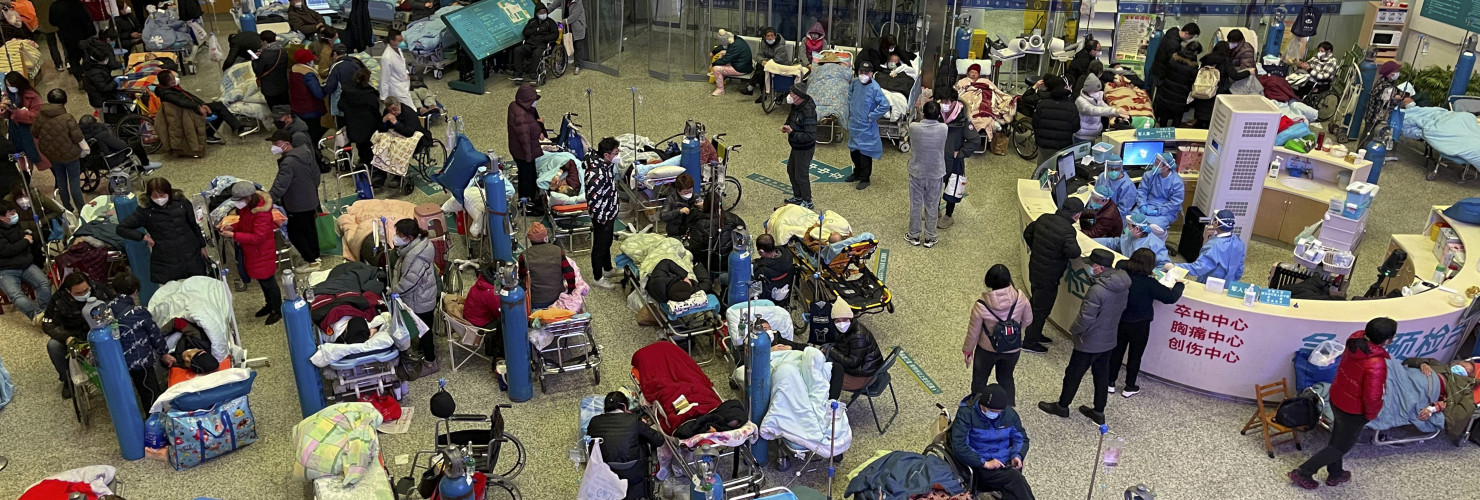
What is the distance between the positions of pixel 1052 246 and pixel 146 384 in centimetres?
690

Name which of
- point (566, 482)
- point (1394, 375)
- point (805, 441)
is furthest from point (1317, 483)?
point (566, 482)

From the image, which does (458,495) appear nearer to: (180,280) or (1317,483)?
(180,280)

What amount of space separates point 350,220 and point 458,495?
440 cm

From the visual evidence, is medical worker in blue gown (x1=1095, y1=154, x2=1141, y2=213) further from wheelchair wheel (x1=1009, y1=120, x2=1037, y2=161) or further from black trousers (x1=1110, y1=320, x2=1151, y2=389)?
wheelchair wheel (x1=1009, y1=120, x2=1037, y2=161)

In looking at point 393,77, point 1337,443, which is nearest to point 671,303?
point 1337,443

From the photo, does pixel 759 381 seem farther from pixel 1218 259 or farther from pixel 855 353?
pixel 1218 259

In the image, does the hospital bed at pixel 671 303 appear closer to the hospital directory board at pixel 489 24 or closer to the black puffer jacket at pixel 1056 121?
the black puffer jacket at pixel 1056 121

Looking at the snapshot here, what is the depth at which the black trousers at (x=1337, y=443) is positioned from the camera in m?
7.82

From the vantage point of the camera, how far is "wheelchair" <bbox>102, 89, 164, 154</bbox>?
1309 centimetres

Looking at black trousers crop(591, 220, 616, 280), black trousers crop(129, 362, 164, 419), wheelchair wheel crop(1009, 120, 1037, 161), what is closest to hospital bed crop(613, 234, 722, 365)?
black trousers crop(591, 220, 616, 280)

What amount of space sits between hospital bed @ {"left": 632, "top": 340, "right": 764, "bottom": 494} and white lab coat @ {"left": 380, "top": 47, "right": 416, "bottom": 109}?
6.17 meters

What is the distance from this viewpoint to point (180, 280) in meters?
9.23

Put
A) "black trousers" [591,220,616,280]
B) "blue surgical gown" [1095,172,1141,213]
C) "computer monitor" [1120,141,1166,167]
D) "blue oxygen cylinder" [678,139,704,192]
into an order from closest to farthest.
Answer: "black trousers" [591,220,616,280]
"blue surgical gown" [1095,172,1141,213]
"blue oxygen cylinder" [678,139,704,192]
"computer monitor" [1120,141,1166,167]

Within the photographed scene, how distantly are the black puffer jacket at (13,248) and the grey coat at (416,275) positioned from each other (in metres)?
3.27
